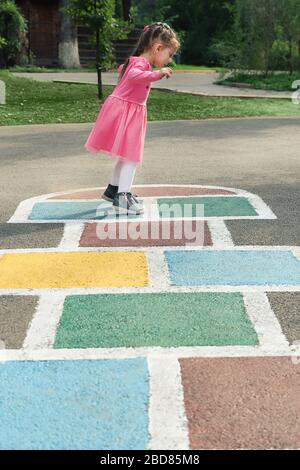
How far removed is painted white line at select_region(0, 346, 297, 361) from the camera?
3309 mm

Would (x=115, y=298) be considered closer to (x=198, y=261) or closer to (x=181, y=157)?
(x=198, y=261)

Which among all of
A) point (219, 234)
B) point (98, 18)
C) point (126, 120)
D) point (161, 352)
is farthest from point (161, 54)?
point (98, 18)

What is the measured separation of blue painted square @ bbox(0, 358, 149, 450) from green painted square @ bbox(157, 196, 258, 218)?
10.4 ft

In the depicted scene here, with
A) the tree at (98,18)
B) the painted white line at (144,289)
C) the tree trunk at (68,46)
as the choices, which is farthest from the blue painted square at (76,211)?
the tree trunk at (68,46)

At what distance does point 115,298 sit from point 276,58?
2386 centimetres

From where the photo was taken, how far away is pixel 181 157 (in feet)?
32.4

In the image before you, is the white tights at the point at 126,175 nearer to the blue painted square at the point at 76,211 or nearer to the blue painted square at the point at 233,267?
the blue painted square at the point at 76,211

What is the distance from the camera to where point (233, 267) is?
4.71 meters

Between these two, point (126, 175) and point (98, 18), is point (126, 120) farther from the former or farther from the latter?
point (98, 18)

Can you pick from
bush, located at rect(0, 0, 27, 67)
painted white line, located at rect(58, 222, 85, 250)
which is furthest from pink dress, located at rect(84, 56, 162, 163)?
bush, located at rect(0, 0, 27, 67)

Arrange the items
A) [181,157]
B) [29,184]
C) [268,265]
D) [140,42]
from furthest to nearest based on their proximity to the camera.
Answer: [181,157] → [29,184] → [140,42] → [268,265]

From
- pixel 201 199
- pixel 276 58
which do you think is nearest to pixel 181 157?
pixel 201 199

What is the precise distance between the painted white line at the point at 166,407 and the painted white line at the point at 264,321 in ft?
1.71

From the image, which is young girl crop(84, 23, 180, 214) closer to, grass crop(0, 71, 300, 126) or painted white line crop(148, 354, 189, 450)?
painted white line crop(148, 354, 189, 450)
